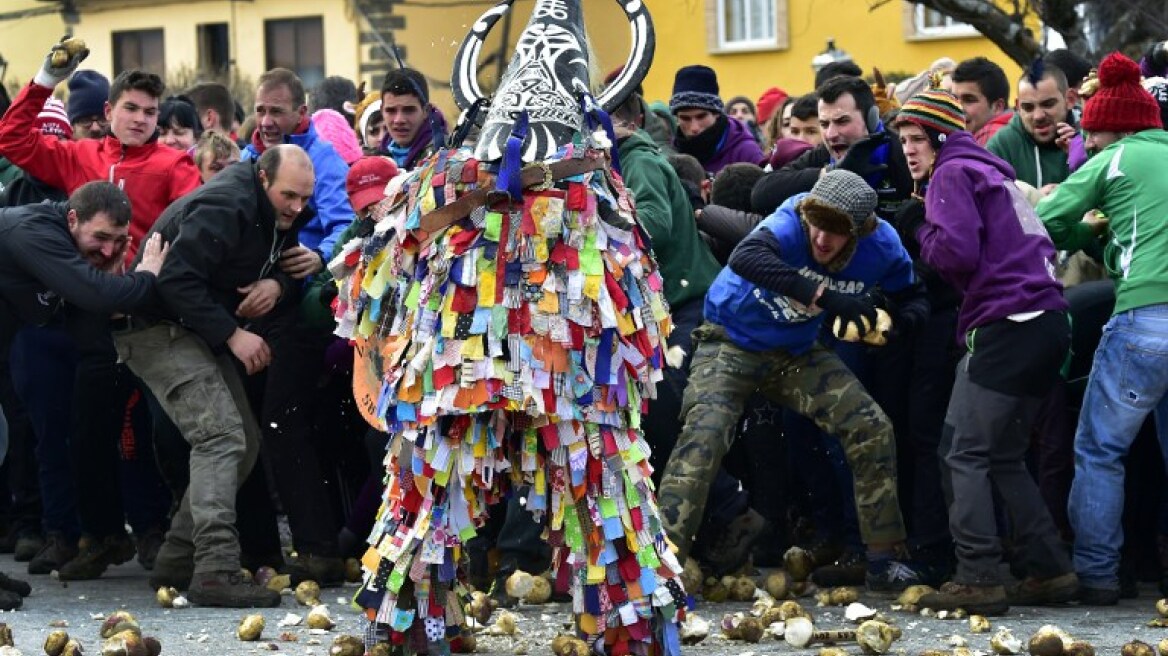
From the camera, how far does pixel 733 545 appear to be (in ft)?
28.6

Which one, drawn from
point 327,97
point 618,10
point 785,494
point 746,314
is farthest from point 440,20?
point 327,97

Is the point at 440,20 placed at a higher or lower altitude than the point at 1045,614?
higher

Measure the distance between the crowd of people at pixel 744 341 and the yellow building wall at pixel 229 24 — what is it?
21698 mm

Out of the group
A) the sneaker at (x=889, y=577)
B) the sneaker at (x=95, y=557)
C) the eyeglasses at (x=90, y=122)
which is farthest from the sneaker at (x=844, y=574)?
the eyeglasses at (x=90, y=122)

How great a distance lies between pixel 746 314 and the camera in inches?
330

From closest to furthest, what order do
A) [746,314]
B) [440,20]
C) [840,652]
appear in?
[840,652], [440,20], [746,314]

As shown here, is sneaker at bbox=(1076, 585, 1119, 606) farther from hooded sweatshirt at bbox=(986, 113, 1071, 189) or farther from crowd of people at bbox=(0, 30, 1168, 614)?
hooded sweatshirt at bbox=(986, 113, 1071, 189)

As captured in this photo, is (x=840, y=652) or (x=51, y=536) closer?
(x=840, y=652)

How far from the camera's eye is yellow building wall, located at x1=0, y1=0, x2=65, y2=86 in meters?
34.0

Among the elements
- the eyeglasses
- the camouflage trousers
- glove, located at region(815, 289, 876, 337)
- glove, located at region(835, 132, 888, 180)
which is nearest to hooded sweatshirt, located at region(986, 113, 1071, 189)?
glove, located at region(835, 132, 888, 180)

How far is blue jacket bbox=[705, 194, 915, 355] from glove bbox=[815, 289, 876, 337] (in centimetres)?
29

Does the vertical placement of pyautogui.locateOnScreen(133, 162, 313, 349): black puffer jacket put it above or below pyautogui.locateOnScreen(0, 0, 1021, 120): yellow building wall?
below

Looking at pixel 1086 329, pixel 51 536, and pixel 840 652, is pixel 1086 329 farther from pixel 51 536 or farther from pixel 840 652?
pixel 51 536

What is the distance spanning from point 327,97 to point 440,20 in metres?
5.01
